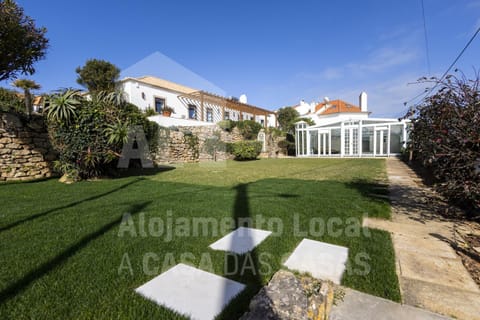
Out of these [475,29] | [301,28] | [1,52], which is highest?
[301,28]

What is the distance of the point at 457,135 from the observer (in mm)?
2553

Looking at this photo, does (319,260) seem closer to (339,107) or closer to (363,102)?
(339,107)

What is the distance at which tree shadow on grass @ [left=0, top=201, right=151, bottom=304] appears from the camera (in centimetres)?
157

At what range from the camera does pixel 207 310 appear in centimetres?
142

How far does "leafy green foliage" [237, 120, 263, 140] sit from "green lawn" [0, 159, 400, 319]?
13176 mm

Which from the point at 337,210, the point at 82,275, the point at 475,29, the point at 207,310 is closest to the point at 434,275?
the point at 337,210

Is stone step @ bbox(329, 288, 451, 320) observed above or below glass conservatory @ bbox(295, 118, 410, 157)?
below

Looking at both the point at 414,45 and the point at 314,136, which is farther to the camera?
the point at 314,136

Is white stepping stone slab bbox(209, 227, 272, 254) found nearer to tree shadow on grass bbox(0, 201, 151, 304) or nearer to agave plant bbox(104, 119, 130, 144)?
tree shadow on grass bbox(0, 201, 151, 304)

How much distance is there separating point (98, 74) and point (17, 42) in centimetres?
1127

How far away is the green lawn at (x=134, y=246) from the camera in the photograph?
151cm

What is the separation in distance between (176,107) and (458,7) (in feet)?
56.5

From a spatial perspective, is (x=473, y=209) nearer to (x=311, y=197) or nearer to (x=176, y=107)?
(x=311, y=197)

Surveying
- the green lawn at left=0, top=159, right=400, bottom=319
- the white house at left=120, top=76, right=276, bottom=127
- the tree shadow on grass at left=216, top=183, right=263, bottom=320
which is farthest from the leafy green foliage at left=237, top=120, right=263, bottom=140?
the tree shadow on grass at left=216, top=183, right=263, bottom=320
